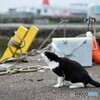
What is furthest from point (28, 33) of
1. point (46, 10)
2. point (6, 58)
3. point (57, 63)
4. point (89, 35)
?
point (46, 10)

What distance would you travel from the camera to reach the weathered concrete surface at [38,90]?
853cm

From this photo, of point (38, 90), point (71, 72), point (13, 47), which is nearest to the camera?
point (71, 72)

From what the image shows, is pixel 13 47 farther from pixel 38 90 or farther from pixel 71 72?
pixel 71 72

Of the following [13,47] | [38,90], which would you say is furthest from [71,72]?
[13,47]

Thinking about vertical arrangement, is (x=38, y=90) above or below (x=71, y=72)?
below

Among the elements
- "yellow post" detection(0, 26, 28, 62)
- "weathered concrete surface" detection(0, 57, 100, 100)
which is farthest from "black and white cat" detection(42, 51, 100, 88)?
"yellow post" detection(0, 26, 28, 62)

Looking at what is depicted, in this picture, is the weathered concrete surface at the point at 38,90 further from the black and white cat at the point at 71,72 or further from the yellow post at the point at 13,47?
the yellow post at the point at 13,47

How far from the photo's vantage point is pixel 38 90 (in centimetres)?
913

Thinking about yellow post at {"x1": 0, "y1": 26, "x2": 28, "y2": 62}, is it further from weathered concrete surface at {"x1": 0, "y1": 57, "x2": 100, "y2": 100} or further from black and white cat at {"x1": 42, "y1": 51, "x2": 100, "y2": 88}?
black and white cat at {"x1": 42, "y1": 51, "x2": 100, "y2": 88}

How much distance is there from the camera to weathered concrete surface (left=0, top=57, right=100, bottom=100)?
8531 mm

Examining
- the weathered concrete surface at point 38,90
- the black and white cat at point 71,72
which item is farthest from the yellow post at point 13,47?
the black and white cat at point 71,72

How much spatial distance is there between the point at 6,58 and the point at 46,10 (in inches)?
1797

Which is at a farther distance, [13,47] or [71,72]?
[13,47]

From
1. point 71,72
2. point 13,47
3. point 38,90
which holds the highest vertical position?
point 71,72
